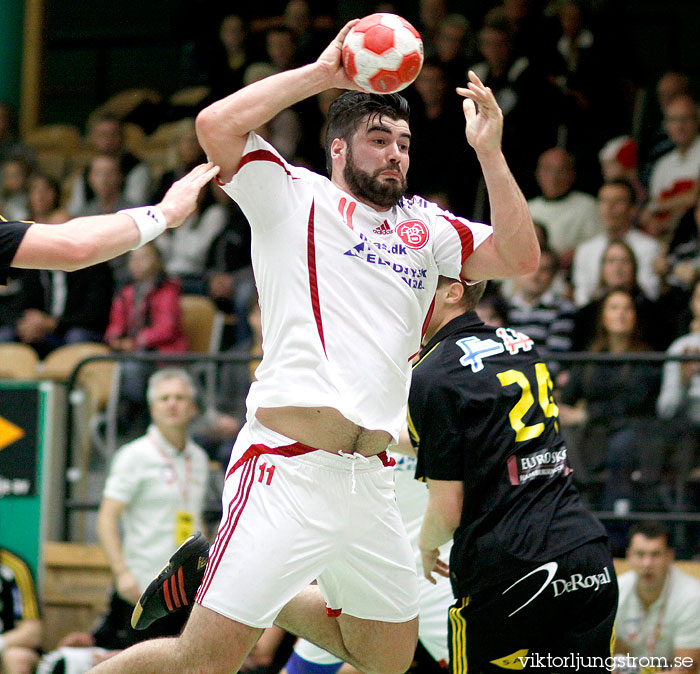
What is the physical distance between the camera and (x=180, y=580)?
188 inches

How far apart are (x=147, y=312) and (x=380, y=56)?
18.2 feet

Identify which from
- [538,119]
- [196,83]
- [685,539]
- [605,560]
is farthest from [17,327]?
[605,560]

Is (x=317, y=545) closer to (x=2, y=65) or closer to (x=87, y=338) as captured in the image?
(x=87, y=338)

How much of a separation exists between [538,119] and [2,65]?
21.4ft

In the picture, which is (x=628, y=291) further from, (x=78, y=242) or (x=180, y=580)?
(x=78, y=242)

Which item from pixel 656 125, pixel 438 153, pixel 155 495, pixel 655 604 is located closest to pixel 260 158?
pixel 655 604

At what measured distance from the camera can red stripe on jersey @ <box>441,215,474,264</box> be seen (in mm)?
4645

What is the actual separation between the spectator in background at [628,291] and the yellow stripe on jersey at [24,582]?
164 inches

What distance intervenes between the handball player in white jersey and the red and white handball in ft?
0.23

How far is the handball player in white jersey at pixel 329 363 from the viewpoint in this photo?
4.16m

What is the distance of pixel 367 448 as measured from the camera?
14.3 ft

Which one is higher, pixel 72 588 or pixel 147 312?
pixel 147 312

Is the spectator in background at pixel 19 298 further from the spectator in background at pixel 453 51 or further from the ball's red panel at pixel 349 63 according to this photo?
the ball's red panel at pixel 349 63

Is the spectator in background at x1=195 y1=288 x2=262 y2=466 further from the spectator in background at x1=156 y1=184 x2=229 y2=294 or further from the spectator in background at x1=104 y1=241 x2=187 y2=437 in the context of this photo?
the spectator in background at x1=156 y1=184 x2=229 y2=294
